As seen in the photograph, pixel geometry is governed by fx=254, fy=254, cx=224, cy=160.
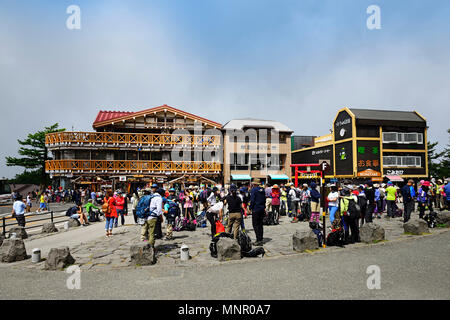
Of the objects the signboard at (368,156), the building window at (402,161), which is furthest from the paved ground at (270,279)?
the building window at (402,161)

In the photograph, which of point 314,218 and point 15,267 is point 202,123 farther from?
point 15,267

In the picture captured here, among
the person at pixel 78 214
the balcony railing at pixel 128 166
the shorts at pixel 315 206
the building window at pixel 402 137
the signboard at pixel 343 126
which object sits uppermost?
the signboard at pixel 343 126

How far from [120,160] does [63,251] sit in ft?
73.8

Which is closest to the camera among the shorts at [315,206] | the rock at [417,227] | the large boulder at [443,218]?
the rock at [417,227]

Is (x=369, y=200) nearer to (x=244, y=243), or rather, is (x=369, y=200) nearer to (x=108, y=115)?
(x=244, y=243)

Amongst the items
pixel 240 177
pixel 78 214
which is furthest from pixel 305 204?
pixel 240 177

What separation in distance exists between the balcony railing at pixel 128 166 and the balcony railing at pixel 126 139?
1.91m

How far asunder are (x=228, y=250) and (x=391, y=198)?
9.45m

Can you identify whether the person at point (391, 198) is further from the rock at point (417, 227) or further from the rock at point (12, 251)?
the rock at point (12, 251)

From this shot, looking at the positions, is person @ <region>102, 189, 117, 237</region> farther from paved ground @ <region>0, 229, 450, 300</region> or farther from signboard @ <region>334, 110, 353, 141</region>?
signboard @ <region>334, 110, 353, 141</region>

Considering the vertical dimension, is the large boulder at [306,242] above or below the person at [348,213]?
below

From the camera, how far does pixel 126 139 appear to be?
27797 mm

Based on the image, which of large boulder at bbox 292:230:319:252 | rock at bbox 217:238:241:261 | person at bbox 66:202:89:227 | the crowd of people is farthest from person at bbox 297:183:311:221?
person at bbox 66:202:89:227

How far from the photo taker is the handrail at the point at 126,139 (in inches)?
1058
